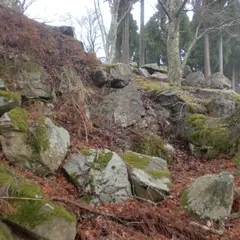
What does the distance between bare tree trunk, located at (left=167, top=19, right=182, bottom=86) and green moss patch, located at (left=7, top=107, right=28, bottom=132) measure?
8218 mm

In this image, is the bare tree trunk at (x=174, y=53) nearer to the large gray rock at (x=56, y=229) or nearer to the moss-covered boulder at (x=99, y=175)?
the moss-covered boulder at (x=99, y=175)

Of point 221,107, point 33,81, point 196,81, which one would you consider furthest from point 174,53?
point 33,81

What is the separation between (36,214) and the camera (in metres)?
3.17

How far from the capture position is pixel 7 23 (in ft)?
22.3

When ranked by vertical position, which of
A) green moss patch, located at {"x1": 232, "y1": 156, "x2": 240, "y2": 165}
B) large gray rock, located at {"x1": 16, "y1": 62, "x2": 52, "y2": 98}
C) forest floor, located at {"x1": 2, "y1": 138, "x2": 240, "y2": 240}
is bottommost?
forest floor, located at {"x1": 2, "y1": 138, "x2": 240, "y2": 240}

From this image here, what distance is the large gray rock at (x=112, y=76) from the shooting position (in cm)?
769

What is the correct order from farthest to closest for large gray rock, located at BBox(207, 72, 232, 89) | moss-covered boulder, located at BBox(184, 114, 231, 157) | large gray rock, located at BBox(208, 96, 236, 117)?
1. large gray rock, located at BBox(207, 72, 232, 89)
2. large gray rock, located at BBox(208, 96, 236, 117)
3. moss-covered boulder, located at BBox(184, 114, 231, 157)

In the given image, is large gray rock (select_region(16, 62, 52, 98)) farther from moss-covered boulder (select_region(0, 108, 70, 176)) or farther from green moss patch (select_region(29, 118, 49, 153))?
green moss patch (select_region(29, 118, 49, 153))

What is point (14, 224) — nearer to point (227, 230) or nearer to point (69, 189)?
point (69, 189)

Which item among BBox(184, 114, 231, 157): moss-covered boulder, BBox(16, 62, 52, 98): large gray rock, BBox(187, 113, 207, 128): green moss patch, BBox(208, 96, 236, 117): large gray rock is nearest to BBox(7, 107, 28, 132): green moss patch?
BBox(16, 62, 52, 98): large gray rock

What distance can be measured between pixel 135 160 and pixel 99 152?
74cm

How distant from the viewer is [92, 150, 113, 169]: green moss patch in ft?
15.4

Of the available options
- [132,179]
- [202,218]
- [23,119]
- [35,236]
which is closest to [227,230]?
[202,218]

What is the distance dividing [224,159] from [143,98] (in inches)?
107
